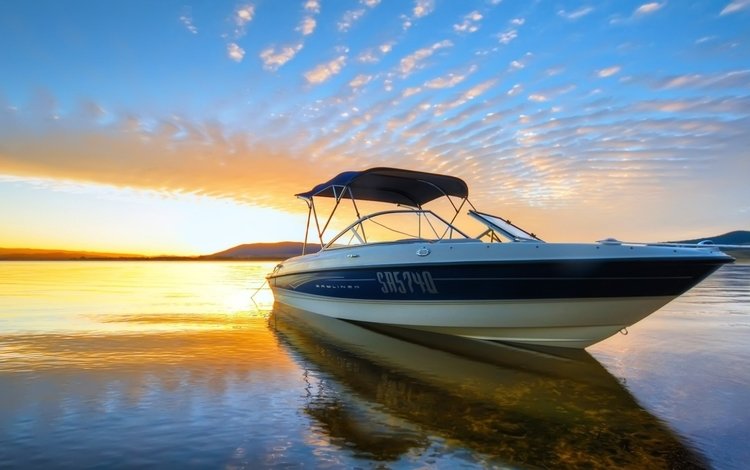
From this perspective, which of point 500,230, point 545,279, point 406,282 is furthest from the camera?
point 500,230

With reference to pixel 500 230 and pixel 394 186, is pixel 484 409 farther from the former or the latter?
pixel 394 186

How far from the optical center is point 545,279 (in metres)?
6.28

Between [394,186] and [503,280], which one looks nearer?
[503,280]

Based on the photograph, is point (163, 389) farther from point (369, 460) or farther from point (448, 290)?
point (448, 290)

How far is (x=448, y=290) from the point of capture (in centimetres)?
701

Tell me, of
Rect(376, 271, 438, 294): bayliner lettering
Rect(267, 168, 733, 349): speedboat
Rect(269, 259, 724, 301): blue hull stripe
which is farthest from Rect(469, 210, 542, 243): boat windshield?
Rect(376, 271, 438, 294): bayliner lettering

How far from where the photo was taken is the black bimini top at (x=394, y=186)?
984cm

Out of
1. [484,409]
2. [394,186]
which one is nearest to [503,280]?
[484,409]

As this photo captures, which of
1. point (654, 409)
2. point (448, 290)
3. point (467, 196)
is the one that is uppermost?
point (467, 196)

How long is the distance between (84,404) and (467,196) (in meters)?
8.85

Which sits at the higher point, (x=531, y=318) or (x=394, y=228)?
(x=394, y=228)

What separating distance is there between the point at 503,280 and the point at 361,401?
3.07 meters

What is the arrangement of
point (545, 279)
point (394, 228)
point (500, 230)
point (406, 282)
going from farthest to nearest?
point (394, 228) < point (500, 230) < point (406, 282) < point (545, 279)

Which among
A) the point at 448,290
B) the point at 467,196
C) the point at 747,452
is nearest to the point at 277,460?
the point at 747,452
